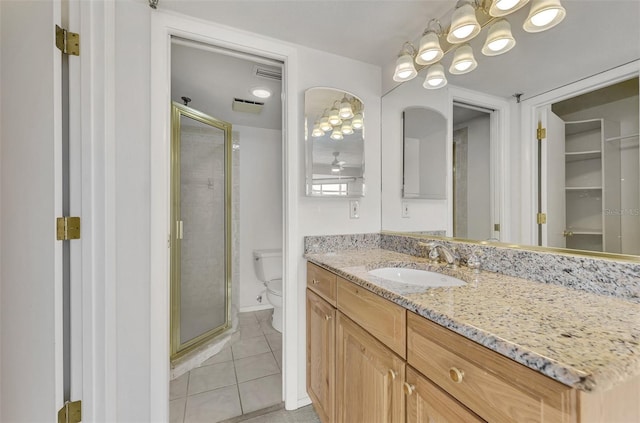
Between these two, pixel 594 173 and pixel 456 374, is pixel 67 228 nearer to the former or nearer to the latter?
pixel 456 374

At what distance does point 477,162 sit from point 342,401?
1282mm

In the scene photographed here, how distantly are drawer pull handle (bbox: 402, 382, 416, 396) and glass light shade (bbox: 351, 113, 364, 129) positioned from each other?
1.43m

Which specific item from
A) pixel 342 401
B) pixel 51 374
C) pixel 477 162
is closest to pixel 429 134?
pixel 477 162

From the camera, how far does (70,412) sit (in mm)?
1104

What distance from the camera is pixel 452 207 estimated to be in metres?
1.42

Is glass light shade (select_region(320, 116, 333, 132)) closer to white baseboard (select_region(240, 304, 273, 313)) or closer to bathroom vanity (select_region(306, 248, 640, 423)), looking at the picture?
Answer: bathroom vanity (select_region(306, 248, 640, 423))

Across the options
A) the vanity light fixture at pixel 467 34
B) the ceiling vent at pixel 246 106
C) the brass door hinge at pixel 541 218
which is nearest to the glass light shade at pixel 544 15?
the vanity light fixture at pixel 467 34

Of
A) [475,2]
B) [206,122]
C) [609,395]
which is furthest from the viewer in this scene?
[206,122]

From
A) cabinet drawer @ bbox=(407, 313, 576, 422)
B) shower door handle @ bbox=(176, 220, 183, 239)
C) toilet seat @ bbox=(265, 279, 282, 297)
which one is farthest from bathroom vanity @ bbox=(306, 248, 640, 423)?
shower door handle @ bbox=(176, 220, 183, 239)

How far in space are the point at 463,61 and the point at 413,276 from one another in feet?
3.54

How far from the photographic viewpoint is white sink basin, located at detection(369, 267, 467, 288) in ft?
3.93

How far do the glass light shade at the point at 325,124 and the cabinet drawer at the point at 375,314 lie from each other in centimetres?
94

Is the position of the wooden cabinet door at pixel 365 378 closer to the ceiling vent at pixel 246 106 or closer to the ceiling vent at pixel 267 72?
the ceiling vent at pixel 267 72

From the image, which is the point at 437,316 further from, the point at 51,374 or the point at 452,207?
the point at 51,374
